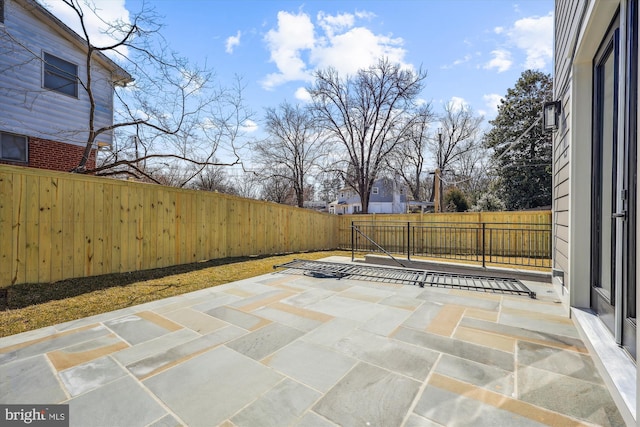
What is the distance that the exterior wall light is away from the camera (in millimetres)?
3361

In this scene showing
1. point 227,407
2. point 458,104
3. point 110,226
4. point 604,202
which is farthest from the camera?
point 458,104

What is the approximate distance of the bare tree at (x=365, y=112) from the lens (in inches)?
629

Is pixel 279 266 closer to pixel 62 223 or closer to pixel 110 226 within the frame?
pixel 110 226

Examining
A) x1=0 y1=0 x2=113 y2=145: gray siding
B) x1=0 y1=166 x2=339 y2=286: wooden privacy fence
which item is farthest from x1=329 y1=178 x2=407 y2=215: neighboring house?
x1=0 y1=166 x2=339 y2=286: wooden privacy fence

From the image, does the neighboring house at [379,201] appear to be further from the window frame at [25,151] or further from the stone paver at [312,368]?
the stone paver at [312,368]

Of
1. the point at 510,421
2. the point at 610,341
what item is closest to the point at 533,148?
the point at 610,341

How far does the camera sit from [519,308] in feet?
10.2

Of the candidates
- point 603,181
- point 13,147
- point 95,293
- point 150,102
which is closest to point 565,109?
point 603,181

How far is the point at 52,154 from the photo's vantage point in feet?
26.2

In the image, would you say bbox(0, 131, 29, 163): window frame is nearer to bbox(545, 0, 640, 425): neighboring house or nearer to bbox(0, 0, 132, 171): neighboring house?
bbox(0, 0, 132, 171): neighboring house

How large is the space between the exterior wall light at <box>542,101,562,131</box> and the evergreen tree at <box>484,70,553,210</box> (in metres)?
10.2

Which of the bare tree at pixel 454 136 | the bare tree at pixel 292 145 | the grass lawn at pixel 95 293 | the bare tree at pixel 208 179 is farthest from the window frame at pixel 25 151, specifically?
the bare tree at pixel 454 136

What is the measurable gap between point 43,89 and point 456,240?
12.5 meters

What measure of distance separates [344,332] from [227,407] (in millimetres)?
1186
